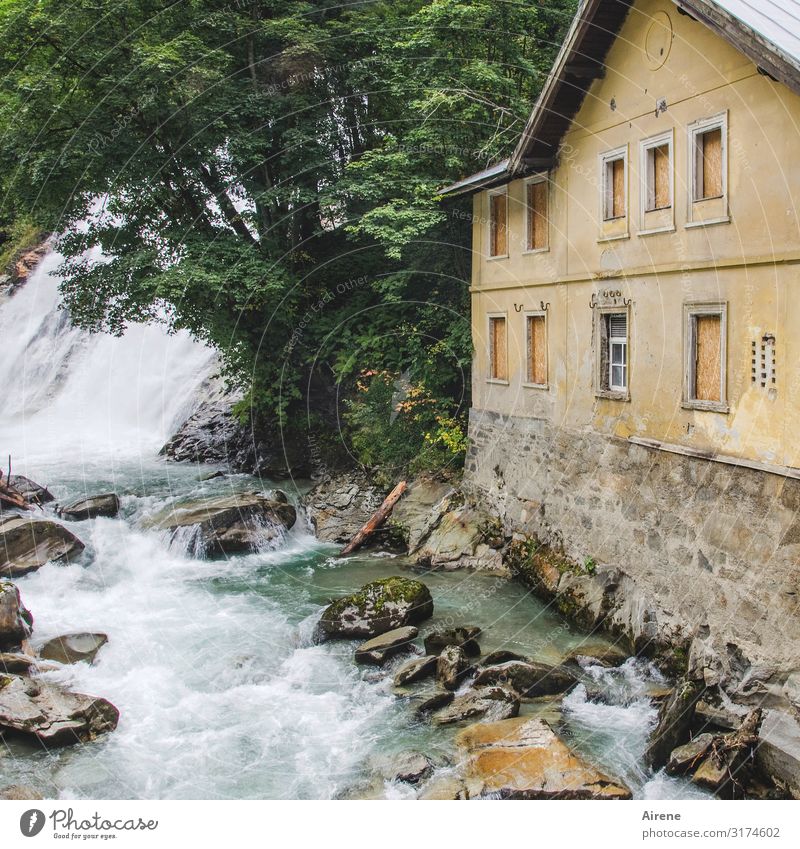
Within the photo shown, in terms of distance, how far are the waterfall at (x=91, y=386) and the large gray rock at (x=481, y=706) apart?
20.7 m

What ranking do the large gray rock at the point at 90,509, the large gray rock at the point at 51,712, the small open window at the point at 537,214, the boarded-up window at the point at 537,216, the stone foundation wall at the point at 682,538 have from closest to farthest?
the stone foundation wall at the point at 682,538 < the large gray rock at the point at 51,712 < the small open window at the point at 537,214 < the boarded-up window at the point at 537,216 < the large gray rock at the point at 90,509

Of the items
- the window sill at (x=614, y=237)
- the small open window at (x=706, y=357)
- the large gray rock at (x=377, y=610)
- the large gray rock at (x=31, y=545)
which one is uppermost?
the window sill at (x=614, y=237)

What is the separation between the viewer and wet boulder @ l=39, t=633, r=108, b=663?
17.4 metres

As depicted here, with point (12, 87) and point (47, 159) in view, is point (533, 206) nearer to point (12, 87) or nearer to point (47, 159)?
point (47, 159)

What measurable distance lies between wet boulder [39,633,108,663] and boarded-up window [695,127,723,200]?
14.3m

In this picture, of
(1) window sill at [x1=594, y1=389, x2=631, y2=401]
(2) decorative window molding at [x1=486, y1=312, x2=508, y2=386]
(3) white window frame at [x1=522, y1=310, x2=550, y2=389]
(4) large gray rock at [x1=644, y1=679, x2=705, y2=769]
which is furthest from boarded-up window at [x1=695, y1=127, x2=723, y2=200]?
(4) large gray rock at [x1=644, y1=679, x2=705, y2=769]

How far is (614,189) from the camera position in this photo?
19078mm

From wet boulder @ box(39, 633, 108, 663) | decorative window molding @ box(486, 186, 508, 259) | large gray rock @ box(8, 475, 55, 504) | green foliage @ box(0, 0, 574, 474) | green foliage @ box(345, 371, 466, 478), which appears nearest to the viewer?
wet boulder @ box(39, 633, 108, 663)

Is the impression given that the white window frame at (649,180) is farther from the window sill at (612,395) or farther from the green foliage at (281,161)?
the green foliage at (281,161)

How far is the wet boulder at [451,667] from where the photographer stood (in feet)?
53.0

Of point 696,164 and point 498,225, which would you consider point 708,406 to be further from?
point 498,225

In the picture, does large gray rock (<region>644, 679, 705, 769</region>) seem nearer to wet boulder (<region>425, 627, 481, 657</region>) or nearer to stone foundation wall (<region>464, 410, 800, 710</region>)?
stone foundation wall (<region>464, 410, 800, 710</region>)

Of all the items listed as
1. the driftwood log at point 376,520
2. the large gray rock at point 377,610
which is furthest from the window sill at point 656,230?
the driftwood log at point 376,520

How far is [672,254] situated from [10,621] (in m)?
14.7
